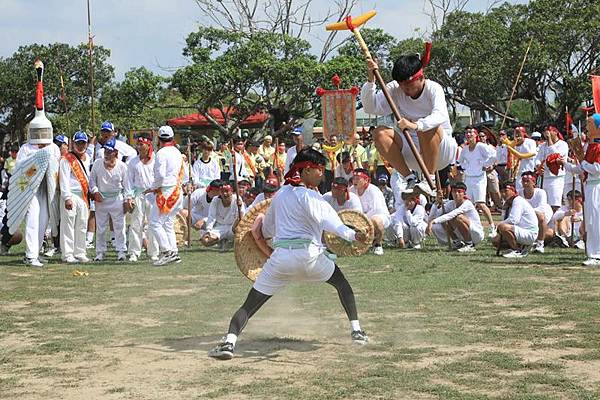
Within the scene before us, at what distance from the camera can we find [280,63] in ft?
110

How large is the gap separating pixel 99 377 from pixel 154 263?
7.49 metres

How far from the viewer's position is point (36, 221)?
14.7 meters

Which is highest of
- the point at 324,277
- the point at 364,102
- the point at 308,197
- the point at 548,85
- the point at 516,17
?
the point at 516,17

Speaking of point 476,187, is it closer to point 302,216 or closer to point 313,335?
point 313,335

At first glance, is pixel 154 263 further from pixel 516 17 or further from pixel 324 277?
pixel 516 17

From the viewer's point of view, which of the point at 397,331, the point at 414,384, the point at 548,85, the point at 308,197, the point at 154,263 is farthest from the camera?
the point at 548,85

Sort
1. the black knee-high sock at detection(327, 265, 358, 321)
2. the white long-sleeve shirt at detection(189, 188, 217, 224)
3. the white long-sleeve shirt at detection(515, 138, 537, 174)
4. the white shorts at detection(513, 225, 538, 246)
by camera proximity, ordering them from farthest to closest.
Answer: the white long-sleeve shirt at detection(515, 138, 537, 174) → the white long-sleeve shirt at detection(189, 188, 217, 224) → the white shorts at detection(513, 225, 538, 246) → the black knee-high sock at detection(327, 265, 358, 321)

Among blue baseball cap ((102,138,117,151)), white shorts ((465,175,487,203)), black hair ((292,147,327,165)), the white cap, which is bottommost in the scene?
white shorts ((465,175,487,203))

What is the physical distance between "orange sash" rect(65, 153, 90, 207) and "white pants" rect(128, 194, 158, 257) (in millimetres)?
806

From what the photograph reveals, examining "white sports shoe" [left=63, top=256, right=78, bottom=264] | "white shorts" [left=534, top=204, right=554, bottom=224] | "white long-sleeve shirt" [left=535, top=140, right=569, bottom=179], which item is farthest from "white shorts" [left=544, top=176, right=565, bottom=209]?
"white sports shoe" [left=63, top=256, right=78, bottom=264]

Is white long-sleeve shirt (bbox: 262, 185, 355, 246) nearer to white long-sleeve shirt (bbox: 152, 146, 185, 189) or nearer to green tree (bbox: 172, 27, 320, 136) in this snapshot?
white long-sleeve shirt (bbox: 152, 146, 185, 189)

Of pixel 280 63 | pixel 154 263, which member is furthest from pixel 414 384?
pixel 280 63

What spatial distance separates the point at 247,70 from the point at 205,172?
48.0ft

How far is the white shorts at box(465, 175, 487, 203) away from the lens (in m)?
19.1
